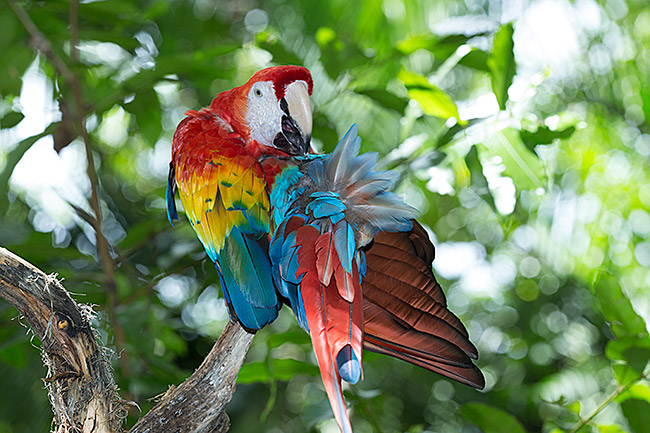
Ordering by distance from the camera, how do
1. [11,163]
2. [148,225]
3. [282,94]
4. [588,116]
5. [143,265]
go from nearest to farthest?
[282,94] → [11,163] → [148,225] → [143,265] → [588,116]

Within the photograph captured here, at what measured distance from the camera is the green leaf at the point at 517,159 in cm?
55

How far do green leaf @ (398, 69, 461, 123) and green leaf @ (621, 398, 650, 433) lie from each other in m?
0.39

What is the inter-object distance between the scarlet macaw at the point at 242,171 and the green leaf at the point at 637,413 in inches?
18.0

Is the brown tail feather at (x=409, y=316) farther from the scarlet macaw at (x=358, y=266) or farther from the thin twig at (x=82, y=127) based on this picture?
the thin twig at (x=82, y=127)

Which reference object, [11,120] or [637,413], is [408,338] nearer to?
[637,413]

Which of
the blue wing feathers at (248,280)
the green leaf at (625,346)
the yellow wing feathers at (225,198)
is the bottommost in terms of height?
the green leaf at (625,346)

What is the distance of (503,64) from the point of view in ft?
1.82

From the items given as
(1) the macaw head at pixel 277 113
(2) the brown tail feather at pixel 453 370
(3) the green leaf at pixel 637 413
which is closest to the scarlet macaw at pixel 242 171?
(1) the macaw head at pixel 277 113

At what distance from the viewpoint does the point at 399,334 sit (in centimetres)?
43

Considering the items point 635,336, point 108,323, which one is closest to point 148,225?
point 108,323

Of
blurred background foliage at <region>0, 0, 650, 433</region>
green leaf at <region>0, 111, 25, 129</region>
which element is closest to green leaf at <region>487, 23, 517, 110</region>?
blurred background foliage at <region>0, 0, 650, 433</region>

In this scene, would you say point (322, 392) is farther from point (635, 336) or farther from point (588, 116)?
point (588, 116)

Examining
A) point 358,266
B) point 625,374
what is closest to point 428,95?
point 358,266

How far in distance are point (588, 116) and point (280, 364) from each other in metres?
0.94
